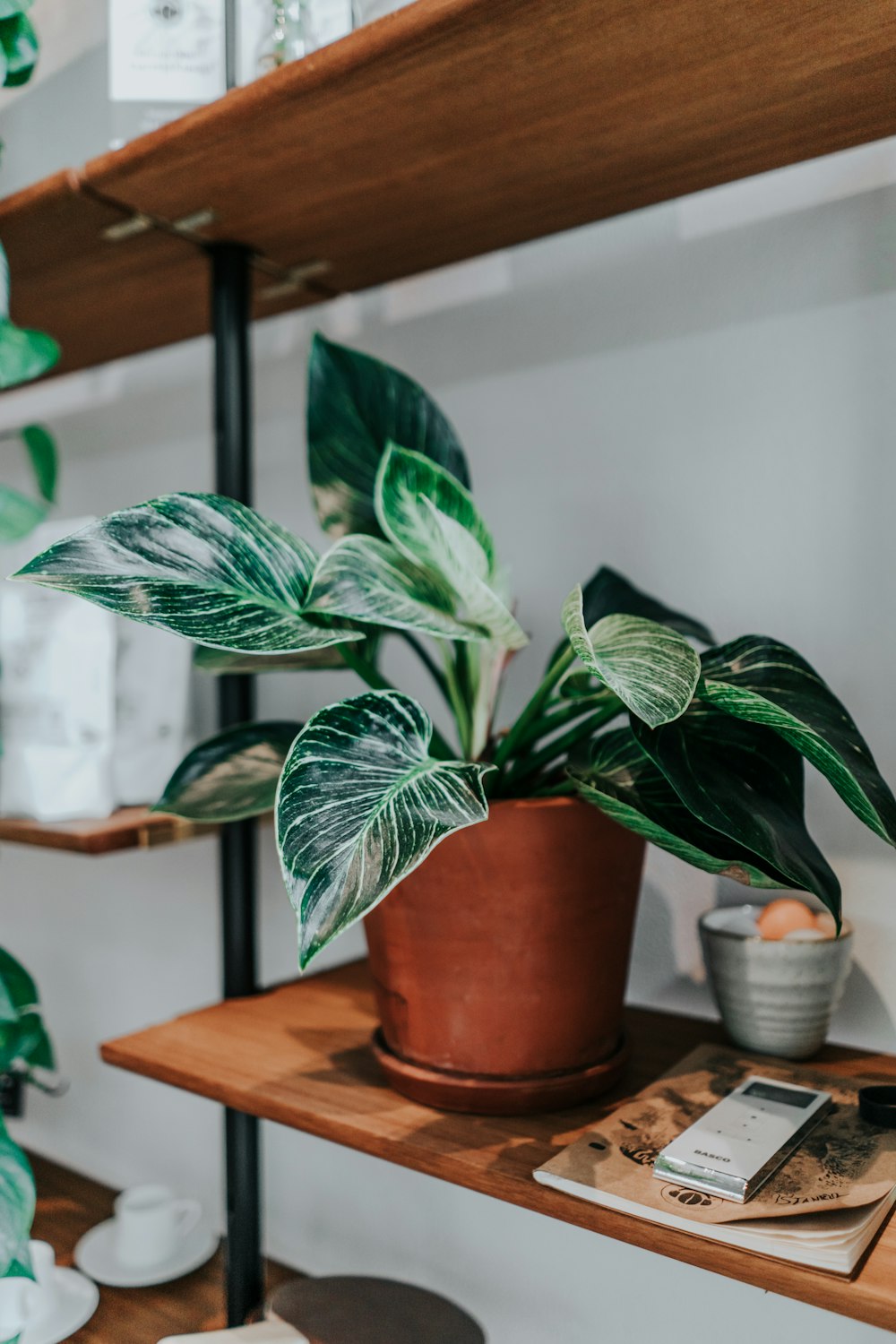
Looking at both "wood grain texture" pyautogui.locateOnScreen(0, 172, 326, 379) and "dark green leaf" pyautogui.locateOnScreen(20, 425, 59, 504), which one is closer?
"wood grain texture" pyautogui.locateOnScreen(0, 172, 326, 379)

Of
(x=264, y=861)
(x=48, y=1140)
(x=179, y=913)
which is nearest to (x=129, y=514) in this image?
(x=264, y=861)

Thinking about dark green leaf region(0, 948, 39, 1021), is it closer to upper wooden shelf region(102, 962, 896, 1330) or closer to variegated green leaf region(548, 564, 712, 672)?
upper wooden shelf region(102, 962, 896, 1330)

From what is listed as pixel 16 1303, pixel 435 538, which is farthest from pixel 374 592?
pixel 16 1303

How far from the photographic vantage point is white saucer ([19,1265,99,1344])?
0.98 m

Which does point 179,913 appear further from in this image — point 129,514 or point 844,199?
point 844,199

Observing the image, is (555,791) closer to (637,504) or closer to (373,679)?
(373,679)

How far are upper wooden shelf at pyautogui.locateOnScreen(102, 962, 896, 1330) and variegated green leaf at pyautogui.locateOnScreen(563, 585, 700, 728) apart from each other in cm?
26

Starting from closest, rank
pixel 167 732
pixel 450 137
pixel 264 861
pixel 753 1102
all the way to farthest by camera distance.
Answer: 1. pixel 753 1102
2. pixel 450 137
3. pixel 167 732
4. pixel 264 861

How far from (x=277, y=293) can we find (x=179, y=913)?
0.76 metres

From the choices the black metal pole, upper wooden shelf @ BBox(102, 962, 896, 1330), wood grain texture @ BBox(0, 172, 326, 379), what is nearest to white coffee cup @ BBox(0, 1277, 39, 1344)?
the black metal pole

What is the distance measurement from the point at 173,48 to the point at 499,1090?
0.83 meters

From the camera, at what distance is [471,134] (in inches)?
28.5

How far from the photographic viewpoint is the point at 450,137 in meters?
0.73

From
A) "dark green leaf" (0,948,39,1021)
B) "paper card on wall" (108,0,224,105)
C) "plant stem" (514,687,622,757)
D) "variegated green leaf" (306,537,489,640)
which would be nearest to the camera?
"variegated green leaf" (306,537,489,640)
